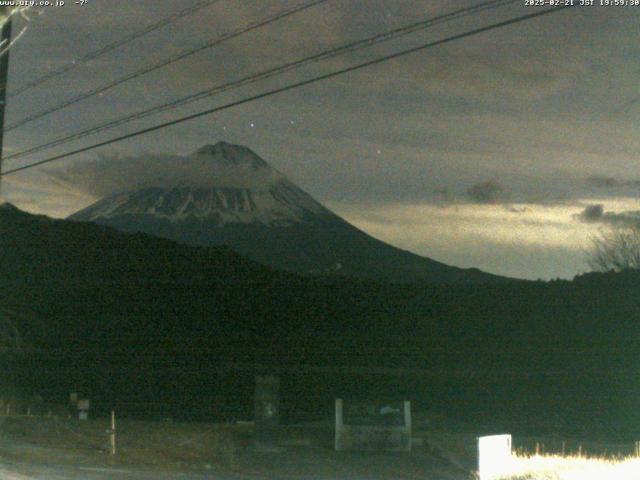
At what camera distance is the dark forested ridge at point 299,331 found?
52.5 meters

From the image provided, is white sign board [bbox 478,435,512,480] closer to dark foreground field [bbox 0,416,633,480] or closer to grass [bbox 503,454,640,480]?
grass [bbox 503,454,640,480]

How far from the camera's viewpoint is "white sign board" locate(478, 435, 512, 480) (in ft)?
45.1

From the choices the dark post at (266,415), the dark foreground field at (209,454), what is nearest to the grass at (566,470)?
the dark foreground field at (209,454)

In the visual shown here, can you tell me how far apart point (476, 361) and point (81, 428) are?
4728cm

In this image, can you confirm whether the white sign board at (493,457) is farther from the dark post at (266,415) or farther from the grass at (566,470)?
the dark post at (266,415)

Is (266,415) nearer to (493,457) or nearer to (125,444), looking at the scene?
(125,444)

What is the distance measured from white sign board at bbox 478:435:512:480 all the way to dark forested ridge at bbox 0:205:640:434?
86.8 feet

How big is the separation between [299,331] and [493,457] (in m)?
59.2

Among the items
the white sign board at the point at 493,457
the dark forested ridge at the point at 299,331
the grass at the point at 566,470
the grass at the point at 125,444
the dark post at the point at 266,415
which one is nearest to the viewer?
the grass at the point at 566,470

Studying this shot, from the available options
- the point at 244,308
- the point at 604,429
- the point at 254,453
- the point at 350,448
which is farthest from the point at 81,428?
the point at 244,308

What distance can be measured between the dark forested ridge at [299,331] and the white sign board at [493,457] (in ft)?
86.8

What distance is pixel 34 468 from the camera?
14016 millimetres

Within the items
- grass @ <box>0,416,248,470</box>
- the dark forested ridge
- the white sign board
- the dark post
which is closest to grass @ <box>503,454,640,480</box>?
the white sign board

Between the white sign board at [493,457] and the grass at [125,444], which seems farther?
the grass at [125,444]
